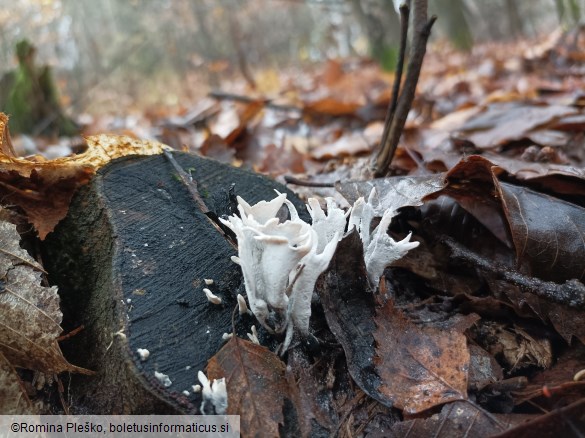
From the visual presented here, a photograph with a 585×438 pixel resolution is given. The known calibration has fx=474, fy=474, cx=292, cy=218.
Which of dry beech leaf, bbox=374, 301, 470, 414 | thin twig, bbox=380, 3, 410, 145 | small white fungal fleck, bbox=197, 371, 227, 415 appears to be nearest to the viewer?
small white fungal fleck, bbox=197, 371, 227, 415

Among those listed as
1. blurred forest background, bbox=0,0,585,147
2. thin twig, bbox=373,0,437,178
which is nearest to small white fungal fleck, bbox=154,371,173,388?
thin twig, bbox=373,0,437,178

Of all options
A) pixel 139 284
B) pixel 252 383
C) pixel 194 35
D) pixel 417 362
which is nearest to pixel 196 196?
pixel 139 284

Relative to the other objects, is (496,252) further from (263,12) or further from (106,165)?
(263,12)

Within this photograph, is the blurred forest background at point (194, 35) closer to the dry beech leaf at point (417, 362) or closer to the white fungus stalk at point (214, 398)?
the dry beech leaf at point (417, 362)

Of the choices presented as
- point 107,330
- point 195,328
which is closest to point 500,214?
point 195,328

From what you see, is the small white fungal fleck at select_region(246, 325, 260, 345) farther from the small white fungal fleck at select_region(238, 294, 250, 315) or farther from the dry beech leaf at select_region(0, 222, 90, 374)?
the dry beech leaf at select_region(0, 222, 90, 374)

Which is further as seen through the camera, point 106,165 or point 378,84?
point 378,84
